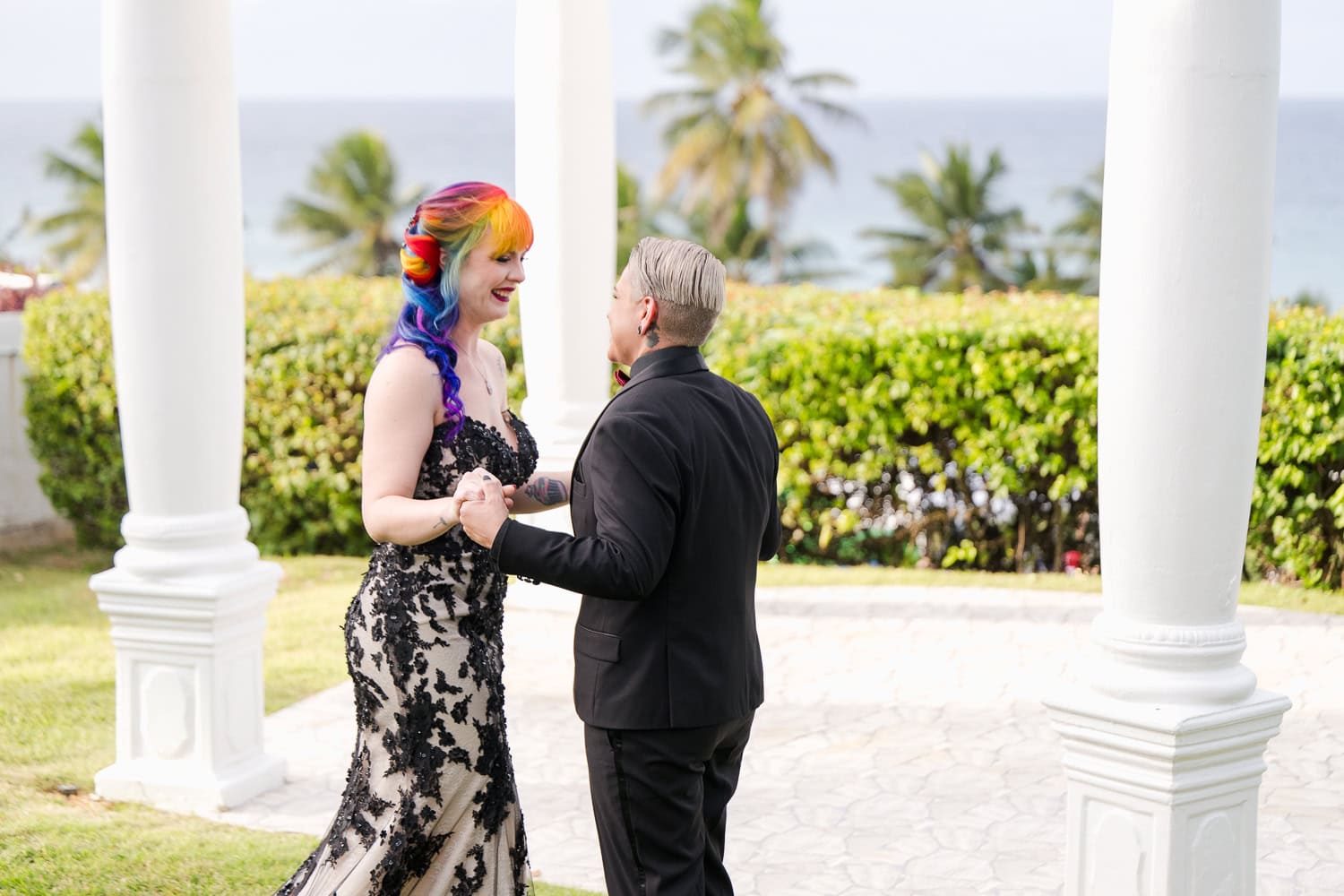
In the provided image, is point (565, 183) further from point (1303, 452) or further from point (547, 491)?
point (1303, 452)

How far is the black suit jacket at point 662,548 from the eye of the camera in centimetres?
297

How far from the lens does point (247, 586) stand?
5180 millimetres

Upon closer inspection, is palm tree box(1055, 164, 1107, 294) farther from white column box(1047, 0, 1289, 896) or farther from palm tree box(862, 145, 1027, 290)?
white column box(1047, 0, 1289, 896)

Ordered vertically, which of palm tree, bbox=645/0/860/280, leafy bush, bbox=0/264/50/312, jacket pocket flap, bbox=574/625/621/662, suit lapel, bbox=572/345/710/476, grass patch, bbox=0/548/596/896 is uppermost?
palm tree, bbox=645/0/860/280

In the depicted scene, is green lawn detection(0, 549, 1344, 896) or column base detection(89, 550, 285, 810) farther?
column base detection(89, 550, 285, 810)

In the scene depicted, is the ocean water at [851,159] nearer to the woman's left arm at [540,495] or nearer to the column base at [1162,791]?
the woman's left arm at [540,495]

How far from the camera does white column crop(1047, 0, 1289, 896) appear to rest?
342cm

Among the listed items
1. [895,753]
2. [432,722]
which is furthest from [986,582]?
[432,722]

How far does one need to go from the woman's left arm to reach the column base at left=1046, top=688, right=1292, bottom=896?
1.37 m

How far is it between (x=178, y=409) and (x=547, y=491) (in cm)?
201

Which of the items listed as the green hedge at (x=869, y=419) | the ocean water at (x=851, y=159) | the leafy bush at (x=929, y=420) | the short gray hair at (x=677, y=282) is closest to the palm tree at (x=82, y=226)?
the ocean water at (x=851, y=159)

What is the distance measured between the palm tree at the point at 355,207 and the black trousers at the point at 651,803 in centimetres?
4610

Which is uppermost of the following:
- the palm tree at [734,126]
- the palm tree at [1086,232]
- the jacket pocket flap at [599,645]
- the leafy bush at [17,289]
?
the palm tree at [734,126]

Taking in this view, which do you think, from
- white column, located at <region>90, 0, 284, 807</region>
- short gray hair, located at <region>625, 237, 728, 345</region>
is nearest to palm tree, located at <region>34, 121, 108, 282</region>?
white column, located at <region>90, 0, 284, 807</region>
